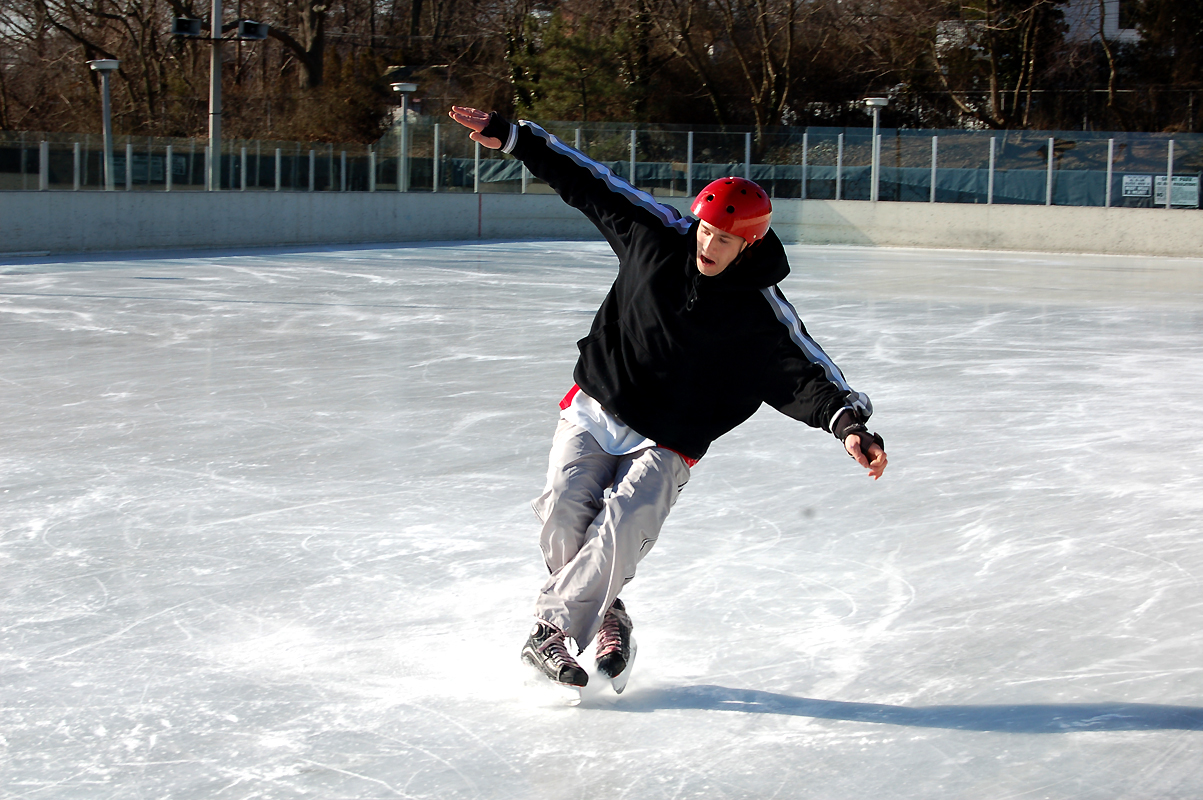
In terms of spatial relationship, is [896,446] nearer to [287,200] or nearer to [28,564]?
[28,564]

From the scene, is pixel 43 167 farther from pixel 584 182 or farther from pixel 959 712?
pixel 959 712

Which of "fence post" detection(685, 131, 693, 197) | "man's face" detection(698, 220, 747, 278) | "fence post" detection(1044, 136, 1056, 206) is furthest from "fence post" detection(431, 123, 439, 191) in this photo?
"man's face" detection(698, 220, 747, 278)

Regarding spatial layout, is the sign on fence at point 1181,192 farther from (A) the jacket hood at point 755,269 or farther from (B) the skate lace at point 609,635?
(B) the skate lace at point 609,635

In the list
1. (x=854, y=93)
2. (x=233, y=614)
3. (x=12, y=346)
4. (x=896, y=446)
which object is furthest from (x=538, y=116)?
(x=233, y=614)

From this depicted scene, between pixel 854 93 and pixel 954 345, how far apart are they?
94.0 ft

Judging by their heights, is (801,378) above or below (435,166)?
below

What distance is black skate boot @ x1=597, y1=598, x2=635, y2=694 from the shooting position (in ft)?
9.34

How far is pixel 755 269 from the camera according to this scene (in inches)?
111

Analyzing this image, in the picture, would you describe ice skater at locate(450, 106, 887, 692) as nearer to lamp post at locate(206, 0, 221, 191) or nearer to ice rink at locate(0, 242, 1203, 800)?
ice rink at locate(0, 242, 1203, 800)

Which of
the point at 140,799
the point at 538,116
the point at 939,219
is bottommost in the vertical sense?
the point at 140,799

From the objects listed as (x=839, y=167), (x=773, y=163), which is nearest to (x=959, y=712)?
(x=839, y=167)

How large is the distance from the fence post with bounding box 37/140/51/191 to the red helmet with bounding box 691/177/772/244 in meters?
16.2

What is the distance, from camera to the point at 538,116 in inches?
1299

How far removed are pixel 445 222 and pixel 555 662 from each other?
2086cm
